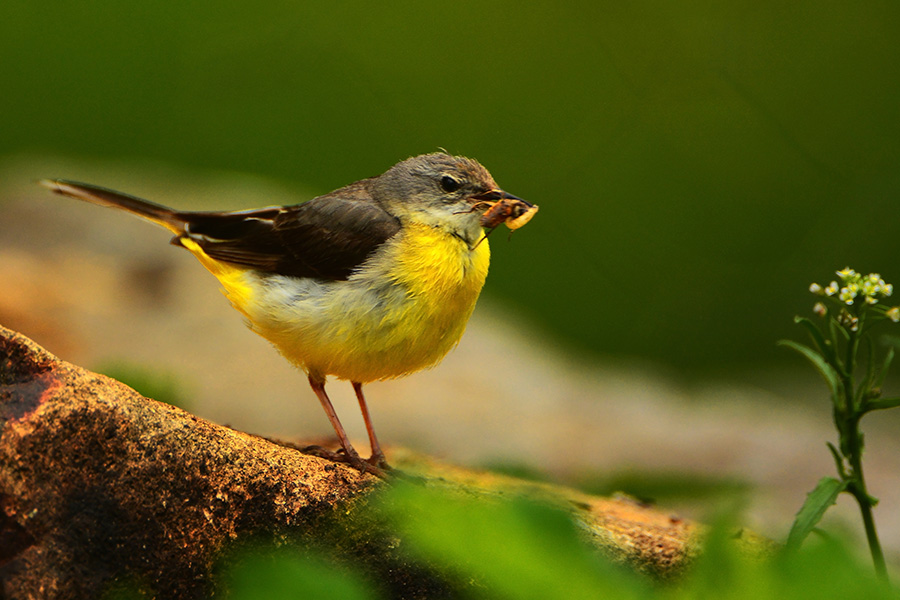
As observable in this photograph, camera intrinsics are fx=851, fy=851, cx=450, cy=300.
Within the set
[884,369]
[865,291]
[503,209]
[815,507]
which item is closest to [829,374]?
[884,369]

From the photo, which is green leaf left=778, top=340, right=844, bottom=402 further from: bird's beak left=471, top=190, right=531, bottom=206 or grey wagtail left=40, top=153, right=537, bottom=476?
bird's beak left=471, top=190, right=531, bottom=206

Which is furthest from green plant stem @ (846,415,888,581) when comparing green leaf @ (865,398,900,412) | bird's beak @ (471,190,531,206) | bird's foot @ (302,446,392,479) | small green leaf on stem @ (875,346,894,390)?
bird's beak @ (471,190,531,206)

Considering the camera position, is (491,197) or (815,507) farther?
(491,197)

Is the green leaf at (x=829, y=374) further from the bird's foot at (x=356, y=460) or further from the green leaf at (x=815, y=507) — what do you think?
the bird's foot at (x=356, y=460)

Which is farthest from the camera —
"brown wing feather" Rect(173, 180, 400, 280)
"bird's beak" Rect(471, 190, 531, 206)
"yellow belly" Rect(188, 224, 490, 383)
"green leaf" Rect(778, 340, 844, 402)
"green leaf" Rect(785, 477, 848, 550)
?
"bird's beak" Rect(471, 190, 531, 206)

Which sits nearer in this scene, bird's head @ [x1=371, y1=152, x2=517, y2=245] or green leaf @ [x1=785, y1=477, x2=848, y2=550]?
green leaf @ [x1=785, y1=477, x2=848, y2=550]

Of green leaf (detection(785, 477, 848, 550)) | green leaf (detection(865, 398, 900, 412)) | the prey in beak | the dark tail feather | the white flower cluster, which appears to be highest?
the white flower cluster

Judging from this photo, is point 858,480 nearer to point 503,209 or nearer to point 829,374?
point 829,374

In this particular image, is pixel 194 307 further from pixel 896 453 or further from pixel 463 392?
pixel 896 453
